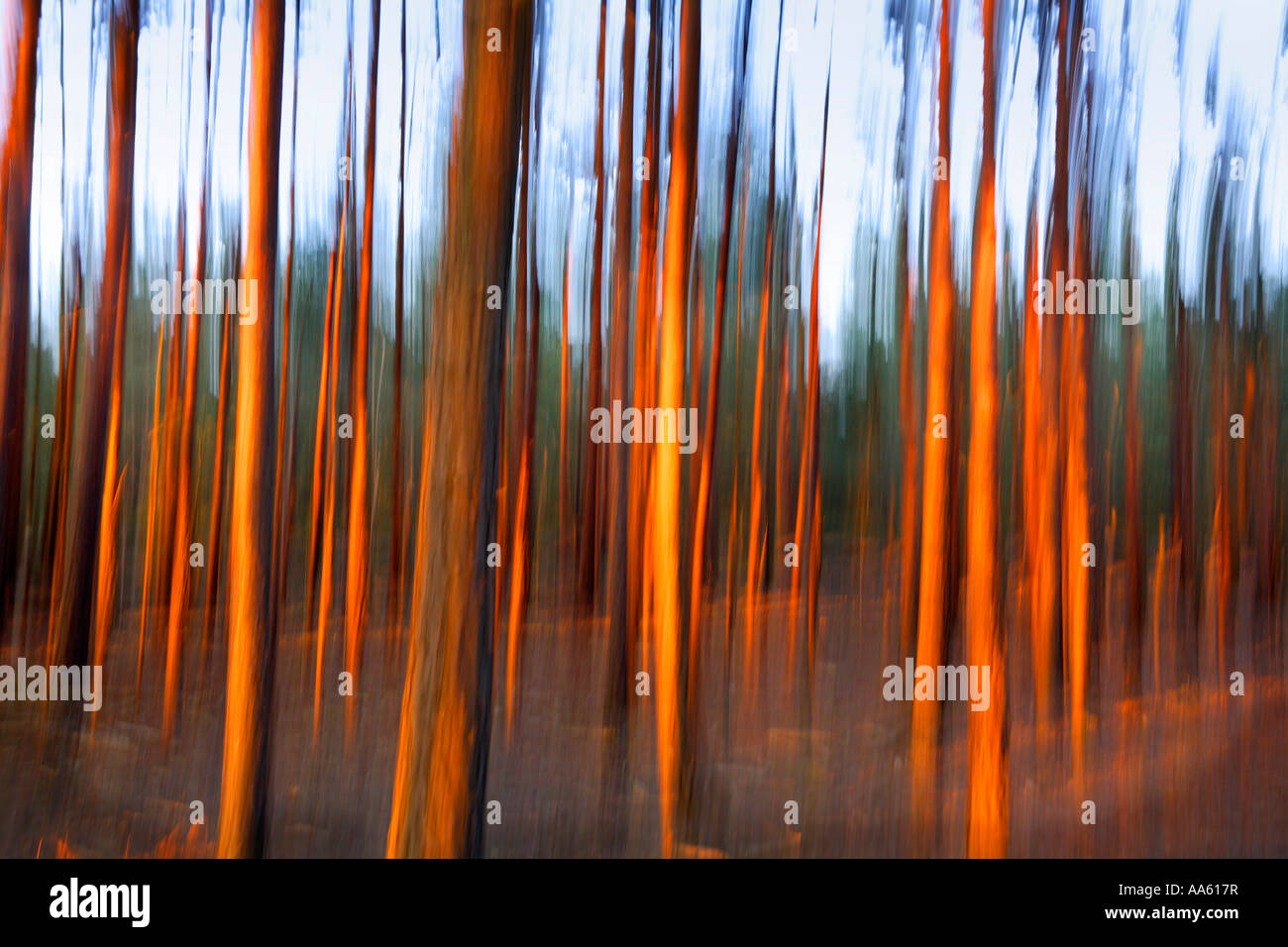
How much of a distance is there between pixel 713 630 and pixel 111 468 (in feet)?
4.72

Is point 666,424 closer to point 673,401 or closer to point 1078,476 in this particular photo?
point 673,401

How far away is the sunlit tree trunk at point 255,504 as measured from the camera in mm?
2117

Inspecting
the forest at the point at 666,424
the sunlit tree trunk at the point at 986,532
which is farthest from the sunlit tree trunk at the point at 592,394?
the sunlit tree trunk at the point at 986,532

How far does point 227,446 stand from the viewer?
2164 mm

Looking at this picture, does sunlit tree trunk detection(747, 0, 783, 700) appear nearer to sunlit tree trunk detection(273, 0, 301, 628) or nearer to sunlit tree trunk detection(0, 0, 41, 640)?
sunlit tree trunk detection(273, 0, 301, 628)

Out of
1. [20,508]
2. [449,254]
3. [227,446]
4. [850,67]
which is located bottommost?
[20,508]

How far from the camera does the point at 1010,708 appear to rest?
2133mm

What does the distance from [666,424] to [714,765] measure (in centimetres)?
79

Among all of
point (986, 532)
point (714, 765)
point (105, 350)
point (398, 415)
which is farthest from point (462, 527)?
point (986, 532)

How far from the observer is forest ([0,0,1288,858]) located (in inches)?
83.7

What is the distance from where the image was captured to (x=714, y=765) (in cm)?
212

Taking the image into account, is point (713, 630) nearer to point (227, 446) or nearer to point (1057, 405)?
point (1057, 405)

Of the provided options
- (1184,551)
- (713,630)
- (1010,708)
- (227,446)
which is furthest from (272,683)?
(1184,551)
